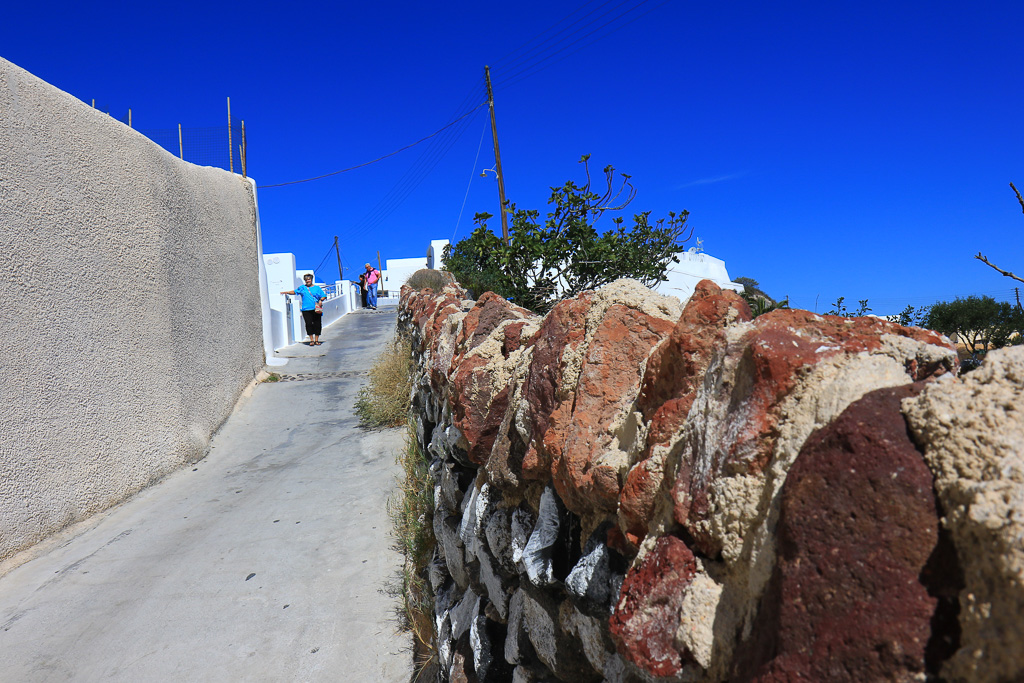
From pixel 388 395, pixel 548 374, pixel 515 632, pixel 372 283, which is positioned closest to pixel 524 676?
pixel 515 632

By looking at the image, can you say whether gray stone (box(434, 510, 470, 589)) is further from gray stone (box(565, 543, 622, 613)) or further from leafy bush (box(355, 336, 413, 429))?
leafy bush (box(355, 336, 413, 429))

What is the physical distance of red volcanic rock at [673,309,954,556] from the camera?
41.6 inches

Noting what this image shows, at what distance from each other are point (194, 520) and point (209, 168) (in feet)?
18.6

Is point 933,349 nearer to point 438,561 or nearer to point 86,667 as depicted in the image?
point 438,561

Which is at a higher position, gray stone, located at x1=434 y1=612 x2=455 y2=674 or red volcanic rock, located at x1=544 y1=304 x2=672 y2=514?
red volcanic rock, located at x1=544 y1=304 x2=672 y2=514

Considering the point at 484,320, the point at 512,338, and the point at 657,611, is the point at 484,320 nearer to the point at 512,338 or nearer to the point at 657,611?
the point at 512,338

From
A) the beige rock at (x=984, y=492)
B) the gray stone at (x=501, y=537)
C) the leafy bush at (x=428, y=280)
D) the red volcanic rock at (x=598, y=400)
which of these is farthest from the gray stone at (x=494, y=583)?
the leafy bush at (x=428, y=280)

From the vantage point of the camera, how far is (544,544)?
1.78 m

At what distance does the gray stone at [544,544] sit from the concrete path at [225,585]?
163cm

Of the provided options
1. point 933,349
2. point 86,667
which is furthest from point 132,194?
point 933,349

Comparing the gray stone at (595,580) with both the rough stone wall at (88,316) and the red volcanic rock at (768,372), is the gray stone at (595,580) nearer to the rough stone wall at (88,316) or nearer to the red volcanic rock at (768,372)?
the red volcanic rock at (768,372)

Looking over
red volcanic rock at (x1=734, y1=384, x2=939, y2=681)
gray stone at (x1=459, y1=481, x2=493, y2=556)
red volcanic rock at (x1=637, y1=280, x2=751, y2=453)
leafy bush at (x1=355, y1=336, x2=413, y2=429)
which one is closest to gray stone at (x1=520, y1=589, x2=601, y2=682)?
gray stone at (x1=459, y1=481, x2=493, y2=556)

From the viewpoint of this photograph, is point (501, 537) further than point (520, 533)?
Yes

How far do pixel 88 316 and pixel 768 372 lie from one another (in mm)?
5563
